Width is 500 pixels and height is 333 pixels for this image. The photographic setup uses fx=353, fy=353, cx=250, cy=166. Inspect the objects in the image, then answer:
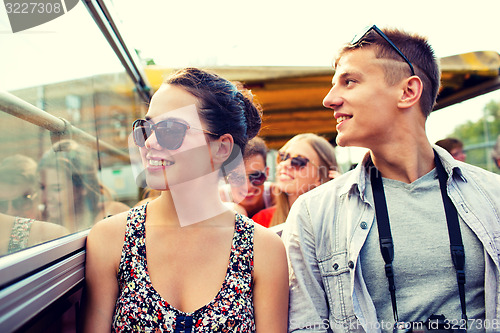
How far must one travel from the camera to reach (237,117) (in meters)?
1.71

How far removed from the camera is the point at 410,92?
1.80 meters

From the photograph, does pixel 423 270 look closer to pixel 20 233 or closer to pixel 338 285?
pixel 338 285

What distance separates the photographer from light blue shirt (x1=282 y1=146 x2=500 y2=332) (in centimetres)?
151

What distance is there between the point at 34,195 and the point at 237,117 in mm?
910

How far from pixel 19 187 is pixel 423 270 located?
1.59 meters

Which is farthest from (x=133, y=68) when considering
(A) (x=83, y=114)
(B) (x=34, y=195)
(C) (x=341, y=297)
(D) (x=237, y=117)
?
(C) (x=341, y=297)

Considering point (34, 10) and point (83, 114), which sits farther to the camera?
point (83, 114)

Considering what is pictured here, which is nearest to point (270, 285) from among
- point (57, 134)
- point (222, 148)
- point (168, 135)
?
point (222, 148)

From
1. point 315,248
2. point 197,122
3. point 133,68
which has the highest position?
point 133,68

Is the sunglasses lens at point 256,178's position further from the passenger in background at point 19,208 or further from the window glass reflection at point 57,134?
the passenger in background at point 19,208

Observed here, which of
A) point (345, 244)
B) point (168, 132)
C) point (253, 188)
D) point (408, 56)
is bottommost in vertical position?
point (345, 244)

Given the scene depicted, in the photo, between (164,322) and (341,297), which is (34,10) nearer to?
(164,322)

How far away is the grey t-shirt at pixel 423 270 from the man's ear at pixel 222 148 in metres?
0.77

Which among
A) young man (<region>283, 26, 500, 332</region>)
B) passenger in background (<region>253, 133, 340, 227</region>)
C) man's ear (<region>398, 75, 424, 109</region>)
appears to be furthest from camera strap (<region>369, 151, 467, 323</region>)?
passenger in background (<region>253, 133, 340, 227</region>)
